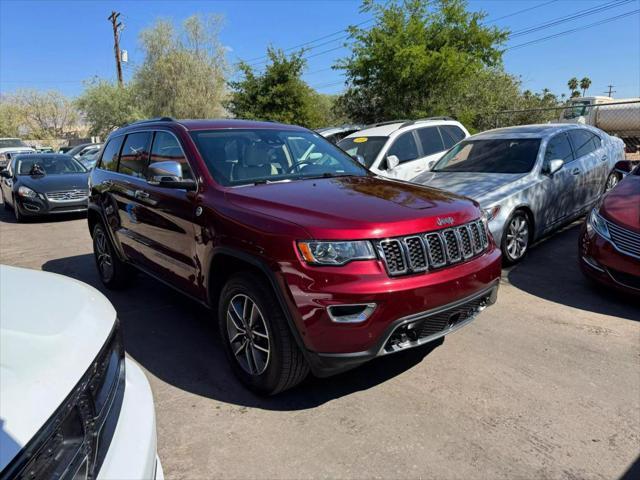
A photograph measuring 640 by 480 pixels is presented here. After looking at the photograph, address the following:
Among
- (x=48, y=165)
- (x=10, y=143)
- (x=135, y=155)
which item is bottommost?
(x=48, y=165)

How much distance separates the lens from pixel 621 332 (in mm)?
4125

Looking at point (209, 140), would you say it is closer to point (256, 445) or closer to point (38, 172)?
point (256, 445)

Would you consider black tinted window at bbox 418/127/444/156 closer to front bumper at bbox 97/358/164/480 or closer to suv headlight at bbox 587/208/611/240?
suv headlight at bbox 587/208/611/240

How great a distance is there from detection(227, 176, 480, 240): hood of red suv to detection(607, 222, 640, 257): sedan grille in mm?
2053

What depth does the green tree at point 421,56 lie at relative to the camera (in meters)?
13.5

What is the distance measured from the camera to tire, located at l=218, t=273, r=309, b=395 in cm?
290

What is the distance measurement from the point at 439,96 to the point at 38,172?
1103 cm

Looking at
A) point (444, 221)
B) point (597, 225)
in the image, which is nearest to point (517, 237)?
point (597, 225)

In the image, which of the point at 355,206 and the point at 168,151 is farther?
the point at 168,151

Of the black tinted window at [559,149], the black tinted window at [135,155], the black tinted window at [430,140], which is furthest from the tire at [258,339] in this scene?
the black tinted window at [430,140]

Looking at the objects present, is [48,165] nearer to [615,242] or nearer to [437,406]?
[437,406]

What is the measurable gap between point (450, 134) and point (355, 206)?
7071 mm

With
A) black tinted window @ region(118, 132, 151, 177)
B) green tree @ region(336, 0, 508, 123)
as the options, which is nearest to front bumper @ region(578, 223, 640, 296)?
black tinted window @ region(118, 132, 151, 177)

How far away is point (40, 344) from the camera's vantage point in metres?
Answer: 1.54
